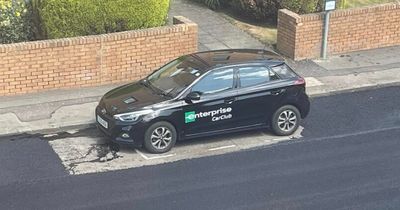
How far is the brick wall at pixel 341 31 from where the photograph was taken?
54.4 feet

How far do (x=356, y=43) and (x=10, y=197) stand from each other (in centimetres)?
1053

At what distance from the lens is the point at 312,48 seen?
55.1 feet

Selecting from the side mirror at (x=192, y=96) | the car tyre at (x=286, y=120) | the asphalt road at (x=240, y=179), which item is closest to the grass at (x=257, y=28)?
the car tyre at (x=286, y=120)

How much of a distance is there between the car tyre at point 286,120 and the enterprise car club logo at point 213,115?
35.7 inches

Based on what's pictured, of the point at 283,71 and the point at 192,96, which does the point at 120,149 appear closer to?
the point at 192,96

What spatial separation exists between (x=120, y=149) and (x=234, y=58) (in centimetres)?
254

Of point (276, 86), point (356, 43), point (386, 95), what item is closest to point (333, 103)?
point (386, 95)

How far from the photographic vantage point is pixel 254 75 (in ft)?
39.1

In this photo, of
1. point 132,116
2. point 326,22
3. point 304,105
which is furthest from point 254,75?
point 326,22

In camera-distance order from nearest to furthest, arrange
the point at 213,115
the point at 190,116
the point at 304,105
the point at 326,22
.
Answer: the point at 190,116
the point at 213,115
the point at 304,105
the point at 326,22

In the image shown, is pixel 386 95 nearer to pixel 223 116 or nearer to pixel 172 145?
pixel 223 116

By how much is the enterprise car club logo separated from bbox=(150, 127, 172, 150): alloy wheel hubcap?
0.40 m

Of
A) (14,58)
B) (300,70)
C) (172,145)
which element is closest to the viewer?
(172,145)

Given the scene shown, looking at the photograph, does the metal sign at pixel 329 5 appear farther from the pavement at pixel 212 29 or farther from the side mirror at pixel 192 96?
the side mirror at pixel 192 96
